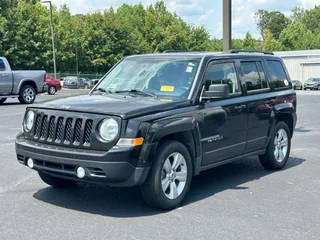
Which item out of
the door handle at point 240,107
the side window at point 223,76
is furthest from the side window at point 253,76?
the door handle at point 240,107

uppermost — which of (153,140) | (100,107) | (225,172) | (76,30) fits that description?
(76,30)

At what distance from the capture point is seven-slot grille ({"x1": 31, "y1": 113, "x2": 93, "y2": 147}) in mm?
5316

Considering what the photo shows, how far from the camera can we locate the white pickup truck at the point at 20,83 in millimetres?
19703

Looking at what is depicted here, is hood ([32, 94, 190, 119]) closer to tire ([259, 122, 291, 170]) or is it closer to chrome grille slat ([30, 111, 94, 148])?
chrome grille slat ([30, 111, 94, 148])

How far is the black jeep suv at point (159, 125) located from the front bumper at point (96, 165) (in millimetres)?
10

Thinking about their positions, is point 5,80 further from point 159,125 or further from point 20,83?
point 159,125

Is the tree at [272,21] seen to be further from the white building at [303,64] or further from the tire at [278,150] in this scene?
the tire at [278,150]

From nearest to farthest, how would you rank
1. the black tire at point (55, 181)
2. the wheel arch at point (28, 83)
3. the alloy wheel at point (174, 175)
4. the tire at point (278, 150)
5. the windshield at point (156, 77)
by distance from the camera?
the alloy wheel at point (174, 175)
the windshield at point (156, 77)
the black tire at point (55, 181)
the tire at point (278, 150)
the wheel arch at point (28, 83)

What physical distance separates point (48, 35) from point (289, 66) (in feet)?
104

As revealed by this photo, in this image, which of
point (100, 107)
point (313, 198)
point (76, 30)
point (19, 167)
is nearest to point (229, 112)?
point (313, 198)

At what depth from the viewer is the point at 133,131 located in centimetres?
520

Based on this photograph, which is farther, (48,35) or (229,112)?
(48,35)

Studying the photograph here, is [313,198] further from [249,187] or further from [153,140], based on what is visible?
[153,140]

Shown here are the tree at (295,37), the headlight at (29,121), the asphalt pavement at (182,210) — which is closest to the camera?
the asphalt pavement at (182,210)
